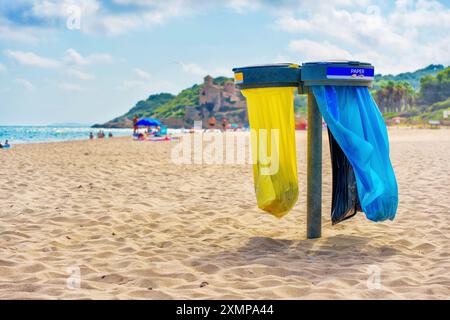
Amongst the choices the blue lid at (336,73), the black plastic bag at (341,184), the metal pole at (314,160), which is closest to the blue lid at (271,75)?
the blue lid at (336,73)

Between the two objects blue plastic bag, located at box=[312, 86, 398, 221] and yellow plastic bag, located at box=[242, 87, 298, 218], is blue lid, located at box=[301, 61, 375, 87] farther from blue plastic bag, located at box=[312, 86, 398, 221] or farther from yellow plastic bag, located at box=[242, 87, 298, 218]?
yellow plastic bag, located at box=[242, 87, 298, 218]

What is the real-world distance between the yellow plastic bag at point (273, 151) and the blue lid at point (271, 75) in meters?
0.13

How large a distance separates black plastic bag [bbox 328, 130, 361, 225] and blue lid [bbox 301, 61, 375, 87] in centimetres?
60

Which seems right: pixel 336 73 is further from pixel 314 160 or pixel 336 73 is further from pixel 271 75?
pixel 314 160

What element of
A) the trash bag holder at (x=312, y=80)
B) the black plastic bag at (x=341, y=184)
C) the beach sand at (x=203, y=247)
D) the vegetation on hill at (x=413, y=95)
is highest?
the vegetation on hill at (x=413, y=95)

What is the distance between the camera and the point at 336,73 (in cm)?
407

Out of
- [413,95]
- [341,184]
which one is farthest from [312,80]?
[413,95]

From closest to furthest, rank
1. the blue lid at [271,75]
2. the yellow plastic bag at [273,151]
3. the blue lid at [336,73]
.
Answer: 1. the blue lid at [336,73]
2. the blue lid at [271,75]
3. the yellow plastic bag at [273,151]

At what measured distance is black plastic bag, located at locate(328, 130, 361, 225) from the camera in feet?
14.7

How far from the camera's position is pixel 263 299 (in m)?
2.90

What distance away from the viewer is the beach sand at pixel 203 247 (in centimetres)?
312

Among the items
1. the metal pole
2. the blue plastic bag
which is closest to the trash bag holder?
the metal pole

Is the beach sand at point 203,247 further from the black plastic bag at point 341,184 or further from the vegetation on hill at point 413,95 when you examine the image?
the vegetation on hill at point 413,95
